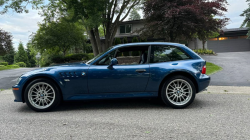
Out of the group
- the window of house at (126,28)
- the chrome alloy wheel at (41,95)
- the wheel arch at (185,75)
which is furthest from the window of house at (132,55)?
the window of house at (126,28)

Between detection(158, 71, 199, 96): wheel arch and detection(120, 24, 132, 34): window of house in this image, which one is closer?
detection(158, 71, 199, 96): wheel arch

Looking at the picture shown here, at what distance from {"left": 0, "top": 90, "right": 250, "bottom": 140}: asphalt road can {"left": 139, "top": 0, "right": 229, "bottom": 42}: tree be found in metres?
7.85

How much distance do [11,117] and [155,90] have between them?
10.4 ft

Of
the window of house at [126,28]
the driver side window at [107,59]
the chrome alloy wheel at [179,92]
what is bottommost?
the chrome alloy wheel at [179,92]

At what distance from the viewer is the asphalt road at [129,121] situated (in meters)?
A: 2.98

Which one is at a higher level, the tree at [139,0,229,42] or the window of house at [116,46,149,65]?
the tree at [139,0,229,42]

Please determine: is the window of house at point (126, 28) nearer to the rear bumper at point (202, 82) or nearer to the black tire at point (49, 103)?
the rear bumper at point (202, 82)

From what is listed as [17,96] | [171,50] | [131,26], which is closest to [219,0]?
[171,50]

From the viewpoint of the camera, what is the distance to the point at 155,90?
437 cm

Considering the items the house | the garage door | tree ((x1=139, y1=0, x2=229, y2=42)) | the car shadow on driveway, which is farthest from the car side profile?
the garage door

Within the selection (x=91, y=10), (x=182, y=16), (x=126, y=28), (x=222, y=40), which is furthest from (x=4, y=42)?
(x=222, y=40)

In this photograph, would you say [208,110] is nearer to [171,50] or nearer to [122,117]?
[171,50]

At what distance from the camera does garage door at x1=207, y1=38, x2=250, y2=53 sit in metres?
31.4

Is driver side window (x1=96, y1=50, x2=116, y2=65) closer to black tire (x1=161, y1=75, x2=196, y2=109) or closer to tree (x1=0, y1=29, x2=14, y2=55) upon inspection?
black tire (x1=161, y1=75, x2=196, y2=109)
